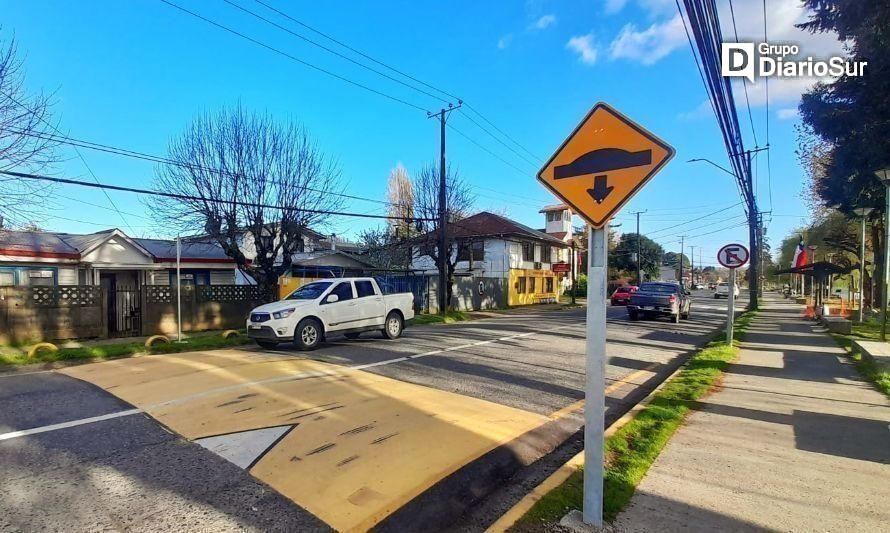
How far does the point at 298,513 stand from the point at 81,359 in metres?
9.64

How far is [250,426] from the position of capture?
5219 mm

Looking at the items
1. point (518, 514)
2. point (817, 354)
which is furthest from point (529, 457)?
point (817, 354)

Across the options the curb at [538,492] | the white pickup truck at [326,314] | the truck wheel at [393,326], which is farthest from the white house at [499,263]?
the curb at [538,492]

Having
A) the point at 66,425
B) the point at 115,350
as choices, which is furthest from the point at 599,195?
the point at 115,350

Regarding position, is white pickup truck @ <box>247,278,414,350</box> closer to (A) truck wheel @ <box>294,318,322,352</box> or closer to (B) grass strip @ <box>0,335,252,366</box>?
(A) truck wheel @ <box>294,318,322,352</box>

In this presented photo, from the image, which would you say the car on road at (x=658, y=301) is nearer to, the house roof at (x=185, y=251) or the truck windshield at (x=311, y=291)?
the truck windshield at (x=311, y=291)

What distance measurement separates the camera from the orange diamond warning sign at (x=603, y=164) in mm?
3037

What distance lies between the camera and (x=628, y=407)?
6.64 metres

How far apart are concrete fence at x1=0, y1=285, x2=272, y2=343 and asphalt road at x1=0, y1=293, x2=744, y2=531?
198 inches

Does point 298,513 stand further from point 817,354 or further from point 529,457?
point 817,354

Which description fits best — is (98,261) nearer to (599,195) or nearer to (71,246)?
(71,246)

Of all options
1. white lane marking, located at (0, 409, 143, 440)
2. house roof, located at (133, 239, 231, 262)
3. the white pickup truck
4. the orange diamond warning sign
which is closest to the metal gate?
the white pickup truck

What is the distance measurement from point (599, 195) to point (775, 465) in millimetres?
3149

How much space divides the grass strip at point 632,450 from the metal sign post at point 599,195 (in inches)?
13.6
